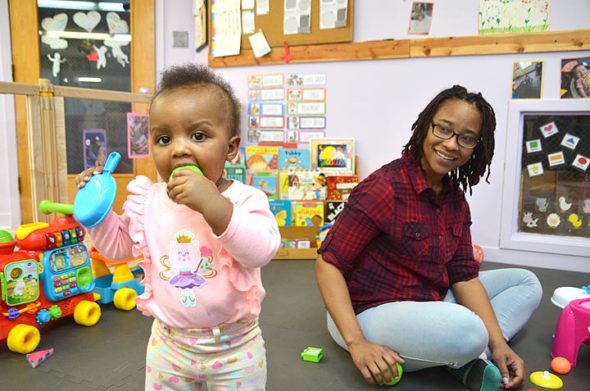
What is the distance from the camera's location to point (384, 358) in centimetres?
132

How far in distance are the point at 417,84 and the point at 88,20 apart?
98.1 inches

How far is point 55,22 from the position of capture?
3.46 meters

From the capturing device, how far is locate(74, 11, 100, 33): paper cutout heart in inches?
138

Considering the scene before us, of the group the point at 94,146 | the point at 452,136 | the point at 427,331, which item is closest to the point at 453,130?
the point at 452,136

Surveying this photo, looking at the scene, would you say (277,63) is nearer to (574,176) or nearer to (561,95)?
(561,95)

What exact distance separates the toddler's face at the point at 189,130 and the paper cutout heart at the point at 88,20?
126 inches

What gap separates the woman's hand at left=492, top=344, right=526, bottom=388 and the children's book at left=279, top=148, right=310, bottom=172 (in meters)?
1.91

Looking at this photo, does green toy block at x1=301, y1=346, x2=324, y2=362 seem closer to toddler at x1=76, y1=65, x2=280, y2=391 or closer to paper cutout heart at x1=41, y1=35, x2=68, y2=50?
toddler at x1=76, y1=65, x2=280, y2=391

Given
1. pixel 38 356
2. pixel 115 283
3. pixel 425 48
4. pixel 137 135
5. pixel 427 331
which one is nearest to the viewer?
pixel 427 331

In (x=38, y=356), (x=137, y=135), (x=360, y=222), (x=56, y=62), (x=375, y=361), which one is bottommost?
(x=38, y=356)

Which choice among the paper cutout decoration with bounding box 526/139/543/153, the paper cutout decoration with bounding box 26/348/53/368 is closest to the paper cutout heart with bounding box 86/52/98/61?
the paper cutout decoration with bounding box 26/348/53/368

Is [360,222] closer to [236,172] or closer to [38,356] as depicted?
[38,356]

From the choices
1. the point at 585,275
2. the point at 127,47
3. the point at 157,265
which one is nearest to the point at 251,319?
the point at 157,265

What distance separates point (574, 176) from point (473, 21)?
109 cm
